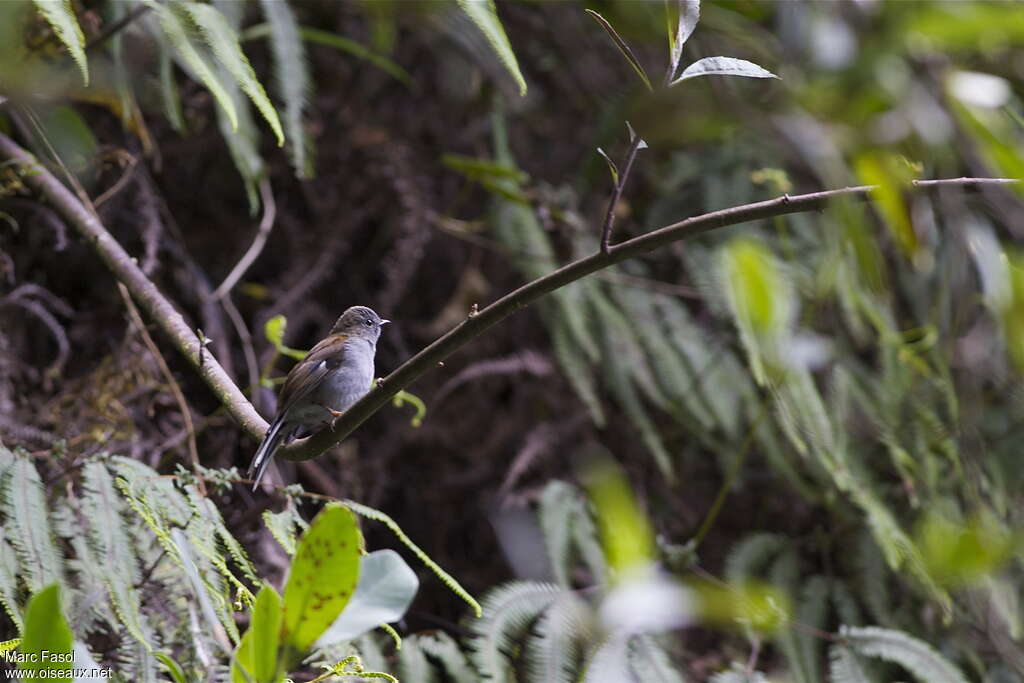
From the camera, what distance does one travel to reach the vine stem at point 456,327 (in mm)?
1371

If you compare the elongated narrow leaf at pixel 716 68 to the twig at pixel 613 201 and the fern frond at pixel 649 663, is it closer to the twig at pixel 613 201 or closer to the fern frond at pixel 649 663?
the twig at pixel 613 201

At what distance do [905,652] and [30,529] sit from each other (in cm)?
226

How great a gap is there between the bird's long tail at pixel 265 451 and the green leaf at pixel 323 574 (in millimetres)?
917

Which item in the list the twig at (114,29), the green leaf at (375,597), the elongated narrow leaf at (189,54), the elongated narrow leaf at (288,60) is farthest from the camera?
the elongated narrow leaf at (288,60)

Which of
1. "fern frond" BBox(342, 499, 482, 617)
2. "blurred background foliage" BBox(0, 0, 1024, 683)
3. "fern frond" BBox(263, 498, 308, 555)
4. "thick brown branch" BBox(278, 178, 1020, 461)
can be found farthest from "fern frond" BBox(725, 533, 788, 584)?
"thick brown branch" BBox(278, 178, 1020, 461)

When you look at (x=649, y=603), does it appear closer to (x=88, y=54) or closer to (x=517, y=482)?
(x=88, y=54)

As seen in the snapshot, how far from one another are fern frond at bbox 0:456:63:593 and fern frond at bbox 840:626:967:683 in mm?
2110

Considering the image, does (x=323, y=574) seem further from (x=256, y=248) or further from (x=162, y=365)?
(x=256, y=248)

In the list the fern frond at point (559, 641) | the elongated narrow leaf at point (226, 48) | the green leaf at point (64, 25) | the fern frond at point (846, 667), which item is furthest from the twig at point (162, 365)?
the fern frond at point (846, 667)

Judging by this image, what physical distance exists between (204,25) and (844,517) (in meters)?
2.59

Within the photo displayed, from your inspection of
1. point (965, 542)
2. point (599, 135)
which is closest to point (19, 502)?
point (965, 542)

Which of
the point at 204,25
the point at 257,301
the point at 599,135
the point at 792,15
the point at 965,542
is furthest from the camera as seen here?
the point at 599,135

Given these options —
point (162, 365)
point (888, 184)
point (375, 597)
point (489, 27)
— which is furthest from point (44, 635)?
point (162, 365)

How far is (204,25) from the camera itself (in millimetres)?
2279
